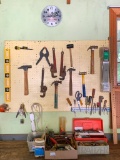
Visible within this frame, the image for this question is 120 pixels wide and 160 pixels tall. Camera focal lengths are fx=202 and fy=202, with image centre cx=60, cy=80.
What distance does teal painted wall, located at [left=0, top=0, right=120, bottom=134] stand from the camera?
2.05 m

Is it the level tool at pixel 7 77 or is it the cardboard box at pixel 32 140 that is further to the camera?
the level tool at pixel 7 77

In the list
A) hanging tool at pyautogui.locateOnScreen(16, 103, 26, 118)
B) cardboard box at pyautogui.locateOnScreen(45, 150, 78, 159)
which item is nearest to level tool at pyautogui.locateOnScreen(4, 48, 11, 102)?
hanging tool at pyautogui.locateOnScreen(16, 103, 26, 118)

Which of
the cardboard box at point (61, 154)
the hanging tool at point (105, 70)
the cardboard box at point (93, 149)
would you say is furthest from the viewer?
the hanging tool at point (105, 70)

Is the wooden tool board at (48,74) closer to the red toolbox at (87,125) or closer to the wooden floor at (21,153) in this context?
the red toolbox at (87,125)

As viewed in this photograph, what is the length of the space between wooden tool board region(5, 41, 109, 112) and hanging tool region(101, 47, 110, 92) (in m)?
0.06

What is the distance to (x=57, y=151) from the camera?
1650 millimetres

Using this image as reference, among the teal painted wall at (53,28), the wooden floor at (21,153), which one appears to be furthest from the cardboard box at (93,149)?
the teal painted wall at (53,28)

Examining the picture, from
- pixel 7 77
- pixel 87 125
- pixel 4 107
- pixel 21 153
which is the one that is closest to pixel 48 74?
pixel 7 77

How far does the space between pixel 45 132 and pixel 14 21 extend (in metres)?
1.17

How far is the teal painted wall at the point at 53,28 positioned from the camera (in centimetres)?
205

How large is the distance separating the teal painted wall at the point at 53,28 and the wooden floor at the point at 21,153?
11.0 inches

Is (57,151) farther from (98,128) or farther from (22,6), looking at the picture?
(22,6)

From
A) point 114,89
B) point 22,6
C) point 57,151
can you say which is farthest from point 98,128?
point 22,6

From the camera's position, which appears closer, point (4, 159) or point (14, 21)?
point (4, 159)
